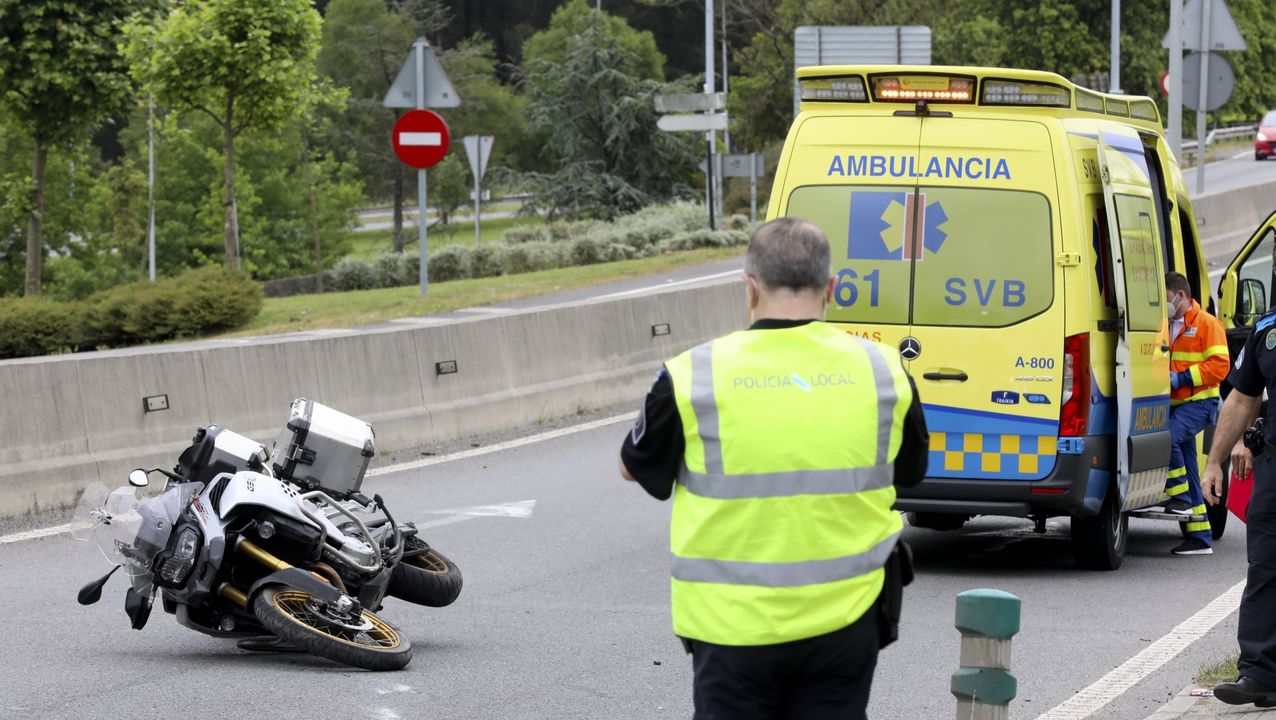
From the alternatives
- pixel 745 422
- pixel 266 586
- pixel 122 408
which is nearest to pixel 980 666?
pixel 745 422

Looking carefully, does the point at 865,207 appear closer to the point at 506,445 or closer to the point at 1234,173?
the point at 506,445

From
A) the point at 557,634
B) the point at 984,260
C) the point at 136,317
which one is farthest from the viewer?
the point at 136,317

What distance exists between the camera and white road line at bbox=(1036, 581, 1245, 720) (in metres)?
6.58

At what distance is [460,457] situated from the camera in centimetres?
1324

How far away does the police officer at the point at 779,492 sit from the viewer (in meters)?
3.78

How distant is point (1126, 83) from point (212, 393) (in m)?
57.6

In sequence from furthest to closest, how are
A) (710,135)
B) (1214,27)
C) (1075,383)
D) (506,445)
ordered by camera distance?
(710,135), (1214,27), (506,445), (1075,383)

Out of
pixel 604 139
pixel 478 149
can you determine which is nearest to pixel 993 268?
pixel 478 149

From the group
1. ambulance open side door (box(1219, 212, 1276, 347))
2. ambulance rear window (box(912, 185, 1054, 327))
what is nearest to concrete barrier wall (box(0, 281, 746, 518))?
ambulance rear window (box(912, 185, 1054, 327))

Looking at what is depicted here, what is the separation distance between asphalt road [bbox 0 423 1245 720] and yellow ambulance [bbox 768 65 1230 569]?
A: 57cm

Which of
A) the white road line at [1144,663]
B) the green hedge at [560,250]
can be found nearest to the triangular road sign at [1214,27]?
the green hedge at [560,250]

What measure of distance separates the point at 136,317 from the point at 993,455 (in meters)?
14.9

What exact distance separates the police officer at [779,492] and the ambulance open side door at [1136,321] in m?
5.66

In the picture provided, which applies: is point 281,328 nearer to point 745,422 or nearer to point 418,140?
point 418,140
